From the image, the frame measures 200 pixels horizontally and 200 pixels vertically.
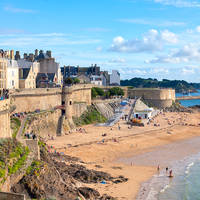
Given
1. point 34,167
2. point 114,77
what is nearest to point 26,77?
point 34,167

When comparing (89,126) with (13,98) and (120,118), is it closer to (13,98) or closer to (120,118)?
(120,118)

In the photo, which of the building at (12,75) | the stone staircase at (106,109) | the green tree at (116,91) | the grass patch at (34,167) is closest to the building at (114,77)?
the green tree at (116,91)

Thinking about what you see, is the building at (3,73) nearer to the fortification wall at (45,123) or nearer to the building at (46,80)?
the fortification wall at (45,123)

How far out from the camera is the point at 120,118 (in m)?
64.4

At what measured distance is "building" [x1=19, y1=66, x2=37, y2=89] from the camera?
51.2m

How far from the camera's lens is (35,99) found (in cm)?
4575

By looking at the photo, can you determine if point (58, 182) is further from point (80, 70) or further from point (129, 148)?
point (80, 70)

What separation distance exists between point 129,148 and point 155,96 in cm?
4707

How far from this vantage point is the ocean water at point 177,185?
2767cm

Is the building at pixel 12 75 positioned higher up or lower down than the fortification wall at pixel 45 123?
higher up

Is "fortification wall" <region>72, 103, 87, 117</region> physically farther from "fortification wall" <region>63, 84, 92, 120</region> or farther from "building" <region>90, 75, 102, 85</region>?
"building" <region>90, 75, 102, 85</region>

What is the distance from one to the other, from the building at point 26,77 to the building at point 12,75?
1935mm

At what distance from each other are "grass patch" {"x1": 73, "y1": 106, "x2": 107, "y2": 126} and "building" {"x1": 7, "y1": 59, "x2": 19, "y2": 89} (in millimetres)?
11532

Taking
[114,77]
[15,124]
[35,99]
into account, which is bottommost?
[15,124]
